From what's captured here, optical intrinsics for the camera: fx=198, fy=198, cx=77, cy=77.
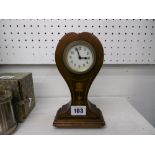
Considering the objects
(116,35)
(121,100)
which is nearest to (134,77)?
(121,100)

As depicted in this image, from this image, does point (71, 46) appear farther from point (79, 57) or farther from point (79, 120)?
point (79, 120)

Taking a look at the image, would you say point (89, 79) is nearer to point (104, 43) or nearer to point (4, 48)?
point (104, 43)

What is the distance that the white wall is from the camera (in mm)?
981

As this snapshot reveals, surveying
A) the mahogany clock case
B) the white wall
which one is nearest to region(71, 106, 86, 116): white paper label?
the mahogany clock case

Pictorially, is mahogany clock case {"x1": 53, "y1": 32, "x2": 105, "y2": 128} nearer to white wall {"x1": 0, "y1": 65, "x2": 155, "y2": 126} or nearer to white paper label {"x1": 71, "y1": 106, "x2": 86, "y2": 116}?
white paper label {"x1": 71, "y1": 106, "x2": 86, "y2": 116}

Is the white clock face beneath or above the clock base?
above

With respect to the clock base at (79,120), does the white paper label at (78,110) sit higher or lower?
higher

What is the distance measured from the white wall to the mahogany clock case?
0.96ft

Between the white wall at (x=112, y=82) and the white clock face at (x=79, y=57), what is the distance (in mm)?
311

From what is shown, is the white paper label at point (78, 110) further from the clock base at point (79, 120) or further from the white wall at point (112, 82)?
the white wall at point (112, 82)

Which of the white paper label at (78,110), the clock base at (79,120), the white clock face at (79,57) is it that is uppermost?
the white clock face at (79,57)

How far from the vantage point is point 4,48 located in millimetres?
926

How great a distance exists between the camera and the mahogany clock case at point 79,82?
66 centimetres

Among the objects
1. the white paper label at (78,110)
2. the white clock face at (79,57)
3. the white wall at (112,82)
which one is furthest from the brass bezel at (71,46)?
→ the white wall at (112,82)
